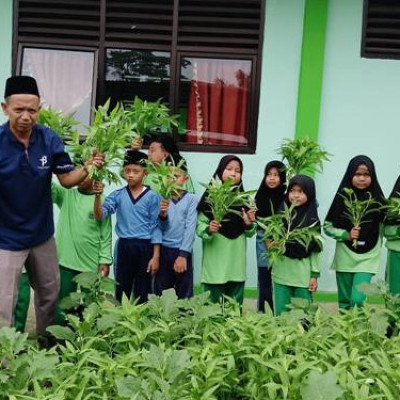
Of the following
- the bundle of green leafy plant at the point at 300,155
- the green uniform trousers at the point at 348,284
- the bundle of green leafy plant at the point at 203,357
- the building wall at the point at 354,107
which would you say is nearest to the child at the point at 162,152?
the bundle of green leafy plant at the point at 300,155

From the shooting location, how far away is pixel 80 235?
14.6 ft

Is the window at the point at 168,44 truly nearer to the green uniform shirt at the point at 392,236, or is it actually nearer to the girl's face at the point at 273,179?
the girl's face at the point at 273,179

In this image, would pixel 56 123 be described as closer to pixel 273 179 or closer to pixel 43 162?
pixel 43 162

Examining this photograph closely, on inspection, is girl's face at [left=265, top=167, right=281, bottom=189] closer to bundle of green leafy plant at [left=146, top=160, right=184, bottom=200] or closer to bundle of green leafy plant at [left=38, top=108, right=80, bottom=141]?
bundle of green leafy plant at [left=146, top=160, right=184, bottom=200]

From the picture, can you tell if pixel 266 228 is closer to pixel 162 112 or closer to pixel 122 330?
pixel 162 112

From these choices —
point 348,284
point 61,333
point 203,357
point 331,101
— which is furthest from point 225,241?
point 203,357

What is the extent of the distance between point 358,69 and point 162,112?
219 cm

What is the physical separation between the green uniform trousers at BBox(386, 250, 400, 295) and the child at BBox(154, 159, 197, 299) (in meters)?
1.56

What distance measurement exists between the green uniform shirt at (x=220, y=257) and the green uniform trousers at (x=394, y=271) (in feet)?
3.67

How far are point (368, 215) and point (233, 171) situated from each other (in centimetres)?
108

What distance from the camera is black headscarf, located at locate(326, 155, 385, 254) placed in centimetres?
476

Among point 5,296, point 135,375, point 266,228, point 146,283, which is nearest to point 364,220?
point 266,228

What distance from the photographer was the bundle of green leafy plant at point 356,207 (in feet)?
15.3

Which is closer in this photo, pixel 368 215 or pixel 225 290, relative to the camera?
pixel 368 215
